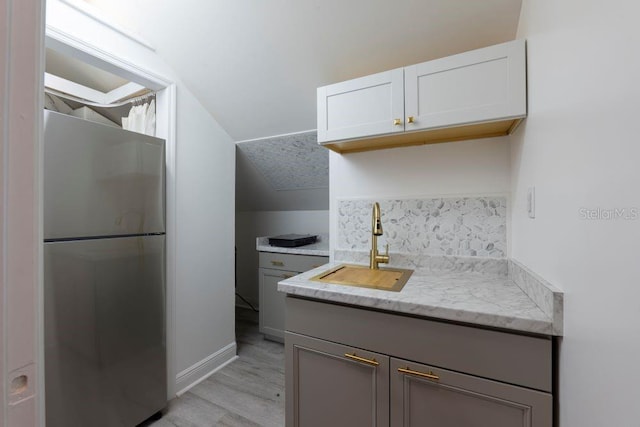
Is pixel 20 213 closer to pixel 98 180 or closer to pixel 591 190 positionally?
pixel 591 190

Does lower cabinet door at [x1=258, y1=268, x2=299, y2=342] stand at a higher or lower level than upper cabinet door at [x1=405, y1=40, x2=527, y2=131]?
lower

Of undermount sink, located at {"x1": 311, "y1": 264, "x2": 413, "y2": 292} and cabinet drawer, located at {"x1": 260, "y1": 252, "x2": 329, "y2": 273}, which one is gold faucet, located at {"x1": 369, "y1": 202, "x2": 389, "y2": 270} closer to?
undermount sink, located at {"x1": 311, "y1": 264, "x2": 413, "y2": 292}

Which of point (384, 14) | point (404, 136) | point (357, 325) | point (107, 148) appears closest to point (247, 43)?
point (384, 14)

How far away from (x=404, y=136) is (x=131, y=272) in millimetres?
1708

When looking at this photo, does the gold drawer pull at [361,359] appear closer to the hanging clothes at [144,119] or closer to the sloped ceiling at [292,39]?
the sloped ceiling at [292,39]

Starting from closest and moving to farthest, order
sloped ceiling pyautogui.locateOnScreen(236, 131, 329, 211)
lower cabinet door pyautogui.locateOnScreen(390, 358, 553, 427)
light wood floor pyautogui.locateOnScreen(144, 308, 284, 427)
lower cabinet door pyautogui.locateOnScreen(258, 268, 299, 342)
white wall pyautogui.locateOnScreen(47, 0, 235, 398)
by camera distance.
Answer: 1. lower cabinet door pyautogui.locateOnScreen(390, 358, 553, 427)
2. light wood floor pyautogui.locateOnScreen(144, 308, 284, 427)
3. white wall pyautogui.locateOnScreen(47, 0, 235, 398)
4. sloped ceiling pyautogui.locateOnScreen(236, 131, 329, 211)
5. lower cabinet door pyautogui.locateOnScreen(258, 268, 299, 342)

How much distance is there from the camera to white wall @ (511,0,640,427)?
1.61 feet

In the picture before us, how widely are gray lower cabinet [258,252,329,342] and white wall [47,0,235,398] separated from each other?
374mm

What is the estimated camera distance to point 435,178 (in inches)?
61.2

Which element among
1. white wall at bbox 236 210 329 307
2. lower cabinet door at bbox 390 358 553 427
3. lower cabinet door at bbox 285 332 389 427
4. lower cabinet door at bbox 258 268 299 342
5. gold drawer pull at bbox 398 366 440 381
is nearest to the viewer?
lower cabinet door at bbox 390 358 553 427

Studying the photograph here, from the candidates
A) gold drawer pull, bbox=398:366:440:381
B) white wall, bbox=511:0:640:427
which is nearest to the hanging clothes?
gold drawer pull, bbox=398:366:440:381

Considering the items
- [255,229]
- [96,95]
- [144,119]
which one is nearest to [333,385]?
[144,119]

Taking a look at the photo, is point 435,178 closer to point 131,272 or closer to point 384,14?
point 384,14

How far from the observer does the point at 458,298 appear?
1.04 meters
